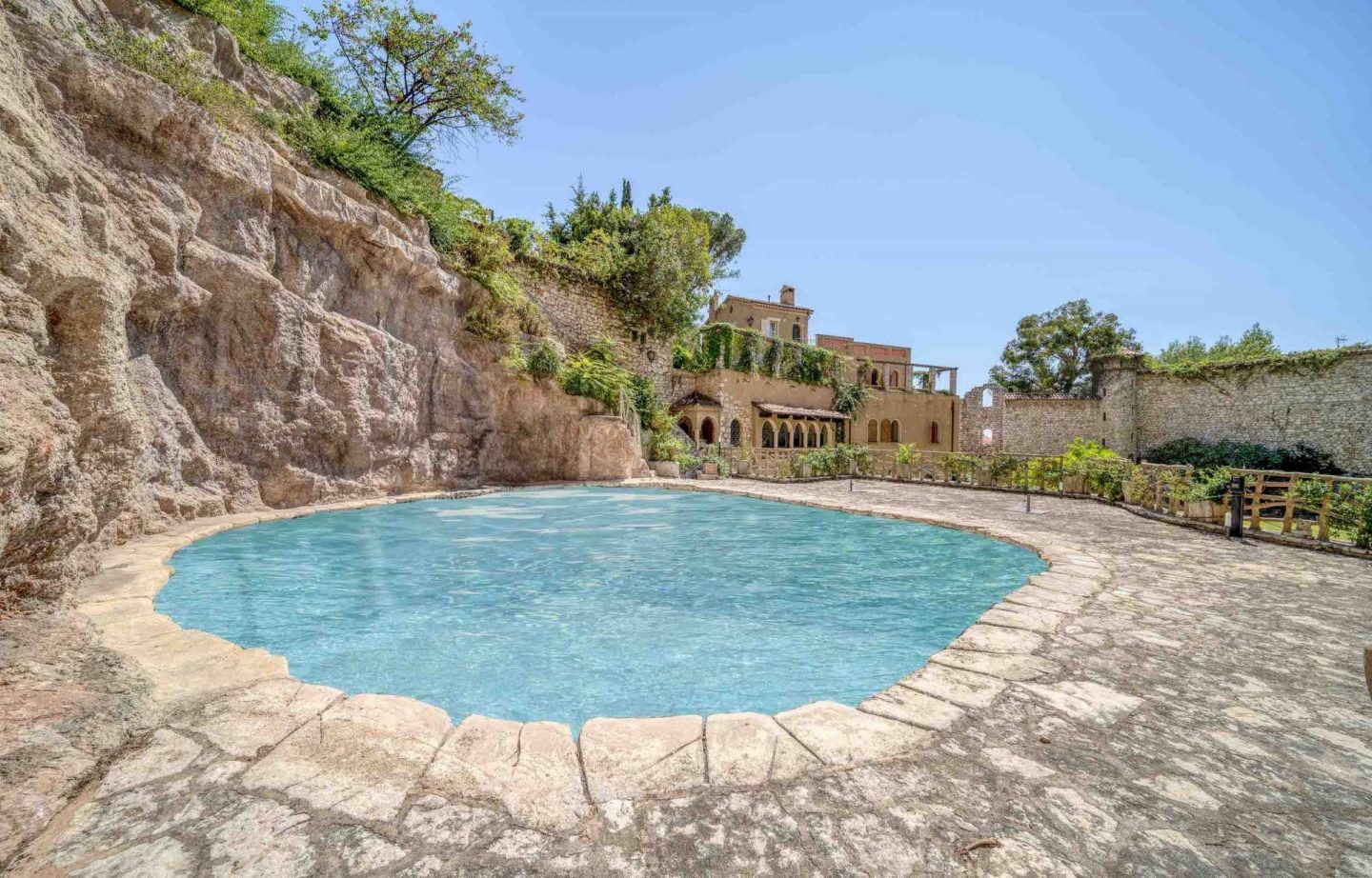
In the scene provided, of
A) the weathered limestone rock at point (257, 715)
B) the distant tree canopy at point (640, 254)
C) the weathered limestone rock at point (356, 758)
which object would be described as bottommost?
the weathered limestone rock at point (356, 758)

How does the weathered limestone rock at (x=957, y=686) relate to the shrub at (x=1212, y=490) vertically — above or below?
below

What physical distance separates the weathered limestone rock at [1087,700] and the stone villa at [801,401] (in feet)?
66.2

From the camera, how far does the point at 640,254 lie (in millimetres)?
21328

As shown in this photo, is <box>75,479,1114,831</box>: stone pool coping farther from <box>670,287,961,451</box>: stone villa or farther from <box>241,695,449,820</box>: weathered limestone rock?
<box>670,287,961,451</box>: stone villa

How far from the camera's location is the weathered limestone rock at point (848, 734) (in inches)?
87.3

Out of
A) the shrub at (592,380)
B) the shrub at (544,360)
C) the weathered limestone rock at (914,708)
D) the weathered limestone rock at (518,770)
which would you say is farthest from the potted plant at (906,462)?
the weathered limestone rock at (518,770)

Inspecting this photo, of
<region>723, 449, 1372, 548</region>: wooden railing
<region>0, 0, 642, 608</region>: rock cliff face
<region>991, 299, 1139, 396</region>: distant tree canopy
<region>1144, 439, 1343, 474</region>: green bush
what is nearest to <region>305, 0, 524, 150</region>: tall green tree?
<region>0, 0, 642, 608</region>: rock cliff face

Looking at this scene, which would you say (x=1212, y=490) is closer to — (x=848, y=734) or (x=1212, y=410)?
(x=848, y=734)

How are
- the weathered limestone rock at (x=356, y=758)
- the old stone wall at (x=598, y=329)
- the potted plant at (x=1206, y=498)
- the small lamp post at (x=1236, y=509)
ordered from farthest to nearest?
the old stone wall at (x=598, y=329)
the potted plant at (x=1206, y=498)
the small lamp post at (x=1236, y=509)
the weathered limestone rock at (x=356, y=758)

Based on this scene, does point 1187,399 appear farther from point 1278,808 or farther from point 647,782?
point 647,782

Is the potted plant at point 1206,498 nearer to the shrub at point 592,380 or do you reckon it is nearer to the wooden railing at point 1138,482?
the wooden railing at point 1138,482

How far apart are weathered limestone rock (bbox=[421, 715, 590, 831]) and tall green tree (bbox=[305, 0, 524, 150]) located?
13.8 meters

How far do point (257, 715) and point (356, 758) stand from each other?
65 cm

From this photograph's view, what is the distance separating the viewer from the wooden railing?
706 cm
